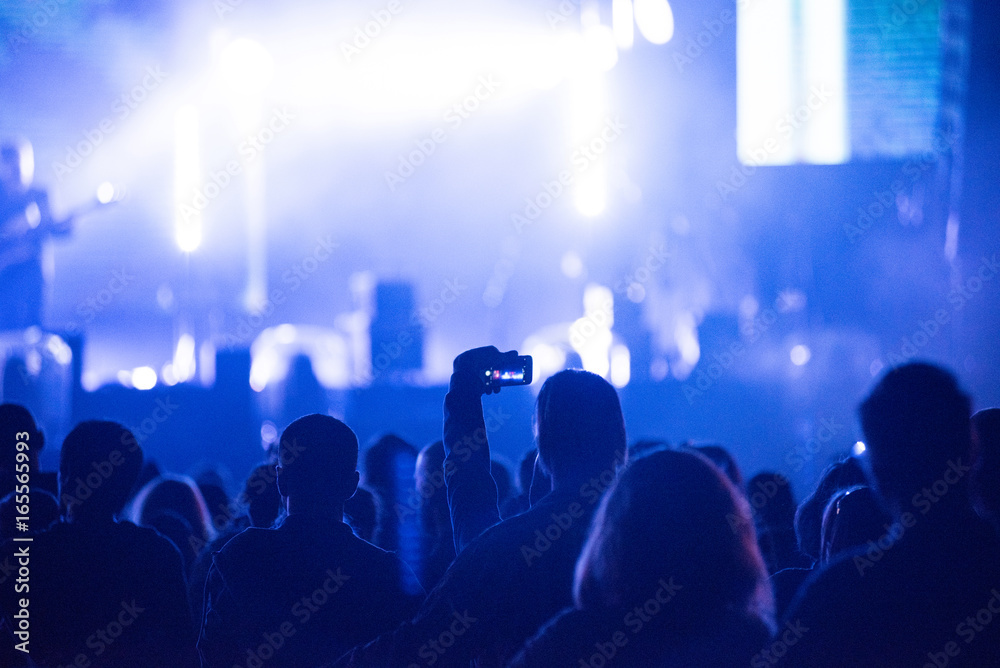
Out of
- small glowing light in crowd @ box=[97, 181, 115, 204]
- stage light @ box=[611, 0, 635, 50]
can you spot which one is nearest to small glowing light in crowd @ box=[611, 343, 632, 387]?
stage light @ box=[611, 0, 635, 50]

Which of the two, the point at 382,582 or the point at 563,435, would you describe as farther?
the point at 382,582

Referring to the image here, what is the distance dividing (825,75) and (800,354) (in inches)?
140

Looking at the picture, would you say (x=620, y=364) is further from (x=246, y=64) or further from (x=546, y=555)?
(x=546, y=555)

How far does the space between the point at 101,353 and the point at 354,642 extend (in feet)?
43.3

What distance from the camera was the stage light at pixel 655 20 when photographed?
12000 millimetres

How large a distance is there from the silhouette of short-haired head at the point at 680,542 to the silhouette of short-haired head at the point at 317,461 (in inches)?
35.1

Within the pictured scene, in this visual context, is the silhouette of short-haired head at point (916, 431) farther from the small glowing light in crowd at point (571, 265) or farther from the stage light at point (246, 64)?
the stage light at point (246, 64)

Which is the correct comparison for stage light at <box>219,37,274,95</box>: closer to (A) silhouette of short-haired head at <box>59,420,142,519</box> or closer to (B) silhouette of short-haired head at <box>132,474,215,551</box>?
(B) silhouette of short-haired head at <box>132,474,215,551</box>

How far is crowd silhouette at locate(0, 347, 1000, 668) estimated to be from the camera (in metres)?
1.33

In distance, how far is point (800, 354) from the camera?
1053 centimetres

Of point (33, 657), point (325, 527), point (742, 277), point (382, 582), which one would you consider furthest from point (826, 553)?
point (742, 277)

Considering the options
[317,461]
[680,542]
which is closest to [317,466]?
[317,461]

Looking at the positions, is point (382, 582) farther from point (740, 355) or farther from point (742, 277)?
point (742, 277)

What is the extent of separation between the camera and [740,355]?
11.0 m
